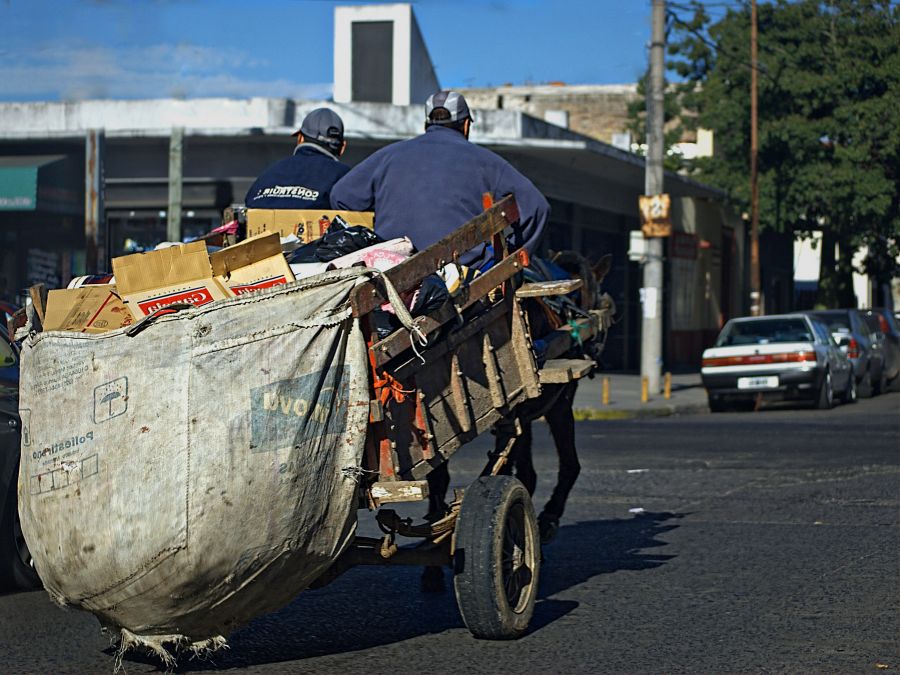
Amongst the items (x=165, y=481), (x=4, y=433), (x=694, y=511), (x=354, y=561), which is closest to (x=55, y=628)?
(x=4, y=433)

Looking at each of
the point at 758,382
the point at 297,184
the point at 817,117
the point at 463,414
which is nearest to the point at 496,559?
the point at 463,414

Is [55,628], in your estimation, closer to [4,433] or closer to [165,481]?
[4,433]

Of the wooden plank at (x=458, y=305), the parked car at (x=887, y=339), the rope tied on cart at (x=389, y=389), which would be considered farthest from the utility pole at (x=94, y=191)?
the parked car at (x=887, y=339)

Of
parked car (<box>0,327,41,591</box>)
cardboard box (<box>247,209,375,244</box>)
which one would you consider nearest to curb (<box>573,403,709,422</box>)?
parked car (<box>0,327,41,591</box>)

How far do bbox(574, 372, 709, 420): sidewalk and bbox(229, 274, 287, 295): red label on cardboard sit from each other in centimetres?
1649

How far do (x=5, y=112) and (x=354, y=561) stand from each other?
22.8m

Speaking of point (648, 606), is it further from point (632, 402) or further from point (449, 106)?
point (632, 402)

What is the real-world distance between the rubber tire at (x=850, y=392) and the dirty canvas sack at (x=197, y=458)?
20.7 m

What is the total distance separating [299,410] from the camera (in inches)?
187

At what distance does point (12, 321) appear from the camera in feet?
19.3

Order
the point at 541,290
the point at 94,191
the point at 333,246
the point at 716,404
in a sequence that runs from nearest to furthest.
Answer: the point at 333,246
the point at 541,290
the point at 94,191
the point at 716,404

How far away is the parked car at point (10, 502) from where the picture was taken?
6859mm

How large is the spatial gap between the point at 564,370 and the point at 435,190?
1019 millimetres

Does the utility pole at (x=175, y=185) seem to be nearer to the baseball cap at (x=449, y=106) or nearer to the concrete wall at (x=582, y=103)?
the baseball cap at (x=449, y=106)
